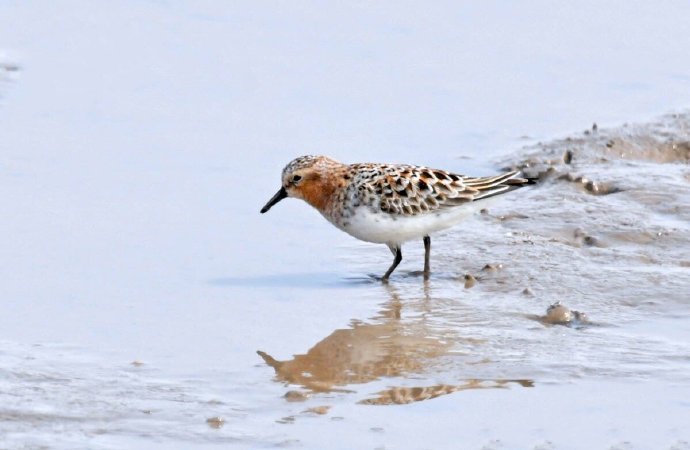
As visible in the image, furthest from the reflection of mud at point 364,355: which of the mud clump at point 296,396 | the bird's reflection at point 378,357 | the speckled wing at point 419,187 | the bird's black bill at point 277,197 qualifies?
the bird's black bill at point 277,197

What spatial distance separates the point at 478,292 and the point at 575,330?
41.0 inches

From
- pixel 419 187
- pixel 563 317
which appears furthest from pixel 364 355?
pixel 419 187

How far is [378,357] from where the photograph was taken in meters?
8.65

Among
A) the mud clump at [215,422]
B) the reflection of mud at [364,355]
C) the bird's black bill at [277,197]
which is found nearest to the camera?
the mud clump at [215,422]

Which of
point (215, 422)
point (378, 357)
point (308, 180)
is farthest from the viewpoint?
point (308, 180)

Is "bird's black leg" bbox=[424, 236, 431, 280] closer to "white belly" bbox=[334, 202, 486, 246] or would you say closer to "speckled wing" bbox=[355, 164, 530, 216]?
"white belly" bbox=[334, 202, 486, 246]

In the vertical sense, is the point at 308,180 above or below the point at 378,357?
above

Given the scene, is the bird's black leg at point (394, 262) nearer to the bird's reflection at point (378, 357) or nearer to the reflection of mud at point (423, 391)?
the bird's reflection at point (378, 357)

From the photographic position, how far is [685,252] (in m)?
10.7

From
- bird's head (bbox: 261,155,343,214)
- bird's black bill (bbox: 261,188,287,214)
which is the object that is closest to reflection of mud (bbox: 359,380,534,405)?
bird's head (bbox: 261,155,343,214)

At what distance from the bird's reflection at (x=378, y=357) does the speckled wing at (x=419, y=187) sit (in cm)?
100

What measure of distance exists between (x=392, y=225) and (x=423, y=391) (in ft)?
8.19

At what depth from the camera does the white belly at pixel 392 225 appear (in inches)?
406

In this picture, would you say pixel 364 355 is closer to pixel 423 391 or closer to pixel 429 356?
pixel 429 356
